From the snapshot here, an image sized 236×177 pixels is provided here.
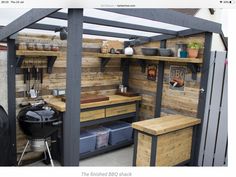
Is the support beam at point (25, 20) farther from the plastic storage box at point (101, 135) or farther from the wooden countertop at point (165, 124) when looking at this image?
the plastic storage box at point (101, 135)

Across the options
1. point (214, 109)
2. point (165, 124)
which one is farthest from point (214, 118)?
point (165, 124)

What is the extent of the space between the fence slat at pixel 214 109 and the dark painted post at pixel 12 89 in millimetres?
1786

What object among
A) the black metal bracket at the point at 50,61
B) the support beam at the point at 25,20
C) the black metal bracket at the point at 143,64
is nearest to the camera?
the support beam at the point at 25,20

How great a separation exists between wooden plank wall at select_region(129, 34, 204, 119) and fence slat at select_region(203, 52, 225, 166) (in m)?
0.19

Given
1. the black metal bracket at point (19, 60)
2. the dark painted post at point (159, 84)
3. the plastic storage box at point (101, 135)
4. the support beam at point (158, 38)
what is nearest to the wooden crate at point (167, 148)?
the dark painted post at point (159, 84)

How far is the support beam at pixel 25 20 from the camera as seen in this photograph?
0.96 m

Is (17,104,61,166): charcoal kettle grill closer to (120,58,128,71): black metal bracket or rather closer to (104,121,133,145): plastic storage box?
(104,121,133,145): plastic storage box

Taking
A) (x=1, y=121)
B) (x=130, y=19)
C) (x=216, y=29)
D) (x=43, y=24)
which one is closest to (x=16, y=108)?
(x=1, y=121)

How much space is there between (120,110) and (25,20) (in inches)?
67.7

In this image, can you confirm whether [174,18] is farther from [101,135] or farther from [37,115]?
[101,135]

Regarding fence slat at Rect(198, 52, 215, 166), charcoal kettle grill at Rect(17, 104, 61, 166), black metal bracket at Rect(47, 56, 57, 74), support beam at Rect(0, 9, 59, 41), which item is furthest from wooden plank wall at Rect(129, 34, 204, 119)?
support beam at Rect(0, 9, 59, 41)

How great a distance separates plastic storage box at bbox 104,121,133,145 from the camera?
273 cm

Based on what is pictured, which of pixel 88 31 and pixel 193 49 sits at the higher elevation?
pixel 88 31

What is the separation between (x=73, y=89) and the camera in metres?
0.80
